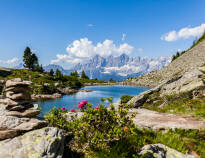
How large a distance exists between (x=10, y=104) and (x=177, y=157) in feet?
30.0

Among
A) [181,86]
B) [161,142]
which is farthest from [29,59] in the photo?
[161,142]

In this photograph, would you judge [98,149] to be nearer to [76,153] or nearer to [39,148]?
[76,153]

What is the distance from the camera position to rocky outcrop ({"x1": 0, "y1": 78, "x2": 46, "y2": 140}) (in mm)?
5934

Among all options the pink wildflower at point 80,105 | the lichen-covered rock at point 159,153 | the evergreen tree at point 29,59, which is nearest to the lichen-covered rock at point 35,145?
the pink wildflower at point 80,105

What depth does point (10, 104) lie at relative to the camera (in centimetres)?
787

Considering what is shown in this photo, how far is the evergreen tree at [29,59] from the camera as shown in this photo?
129750 mm

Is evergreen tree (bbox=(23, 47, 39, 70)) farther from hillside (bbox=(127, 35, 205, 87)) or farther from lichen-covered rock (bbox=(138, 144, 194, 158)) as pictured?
lichen-covered rock (bbox=(138, 144, 194, 158))

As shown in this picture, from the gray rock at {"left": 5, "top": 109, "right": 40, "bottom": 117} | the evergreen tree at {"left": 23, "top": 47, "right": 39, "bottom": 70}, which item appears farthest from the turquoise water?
the evergreen tree at {"left": 23, "top": 47, "right": 39, "bottom": 70}

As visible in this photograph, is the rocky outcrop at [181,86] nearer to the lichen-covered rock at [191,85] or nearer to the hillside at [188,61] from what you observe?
the lichen-covered rock at [191,85]

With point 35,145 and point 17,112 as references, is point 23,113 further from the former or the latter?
point 35,145

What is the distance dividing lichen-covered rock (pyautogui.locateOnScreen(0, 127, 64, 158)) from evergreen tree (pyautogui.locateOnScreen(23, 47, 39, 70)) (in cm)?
14437

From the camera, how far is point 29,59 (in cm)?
13088

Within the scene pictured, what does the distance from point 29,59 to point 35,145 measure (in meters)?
146

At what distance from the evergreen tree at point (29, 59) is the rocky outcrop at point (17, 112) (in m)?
141
